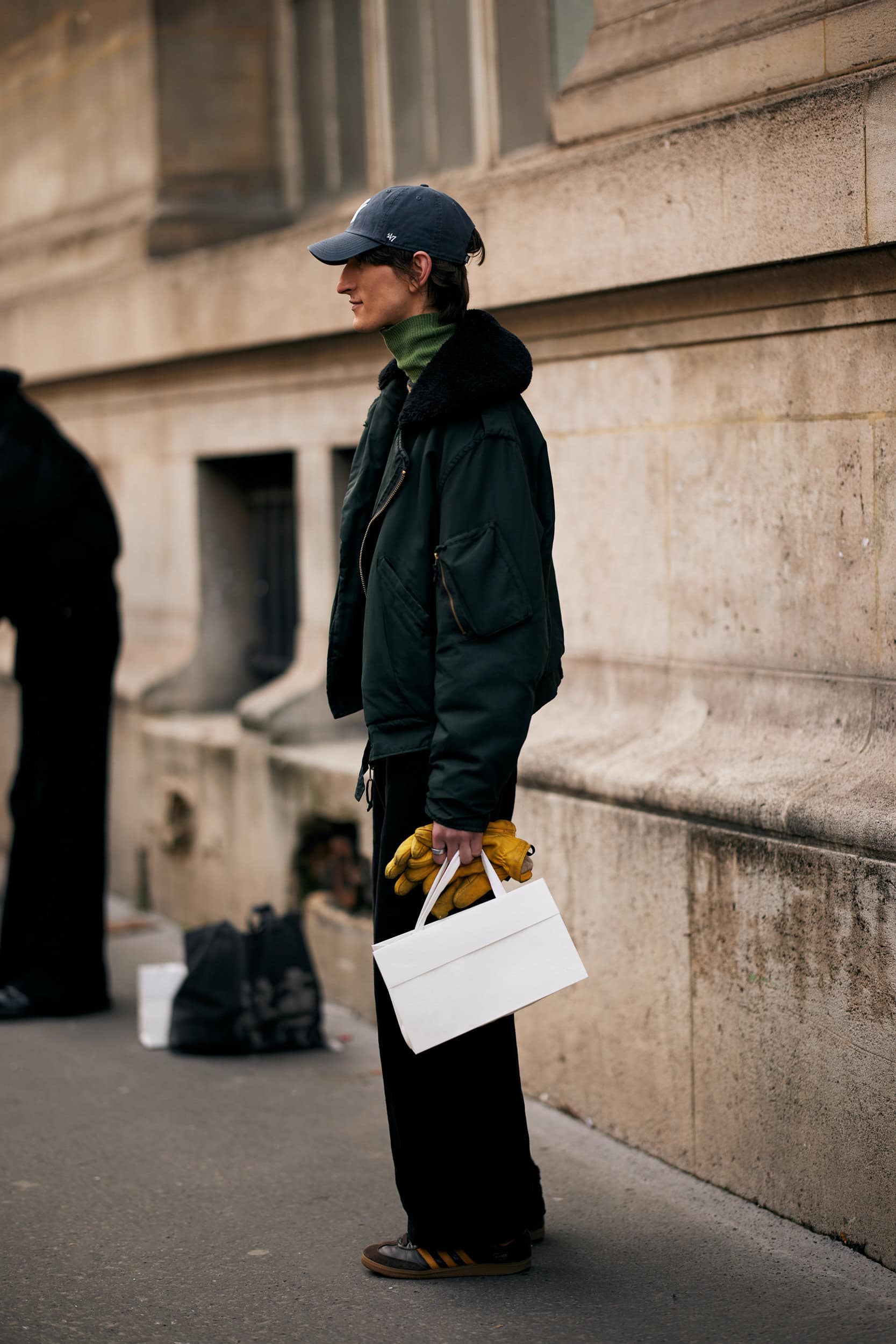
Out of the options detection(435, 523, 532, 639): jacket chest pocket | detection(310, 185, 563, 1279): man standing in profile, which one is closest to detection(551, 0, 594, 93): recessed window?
detection(310, 185, 563, 1279): man standing in profile

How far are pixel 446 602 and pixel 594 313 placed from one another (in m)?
1.73

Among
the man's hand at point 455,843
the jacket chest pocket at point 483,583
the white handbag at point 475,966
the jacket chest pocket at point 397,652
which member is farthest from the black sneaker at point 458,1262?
the jacket chest pocket at point 483,583

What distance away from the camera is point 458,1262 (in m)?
3.50

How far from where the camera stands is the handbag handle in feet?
10.5

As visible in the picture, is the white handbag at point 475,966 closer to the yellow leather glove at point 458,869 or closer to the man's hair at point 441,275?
the yellow leather glove at point 458,869

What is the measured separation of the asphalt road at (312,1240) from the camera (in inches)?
130

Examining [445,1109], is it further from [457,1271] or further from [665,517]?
[665,517]

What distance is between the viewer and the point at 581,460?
4.73 meters

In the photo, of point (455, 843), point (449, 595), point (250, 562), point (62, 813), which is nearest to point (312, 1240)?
point (455, 843)

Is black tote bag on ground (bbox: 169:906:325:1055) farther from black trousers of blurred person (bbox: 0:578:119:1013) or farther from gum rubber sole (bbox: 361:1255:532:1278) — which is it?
gum rubber sole (bbox: 361:1255:532:1278)

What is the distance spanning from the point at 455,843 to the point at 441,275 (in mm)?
1125

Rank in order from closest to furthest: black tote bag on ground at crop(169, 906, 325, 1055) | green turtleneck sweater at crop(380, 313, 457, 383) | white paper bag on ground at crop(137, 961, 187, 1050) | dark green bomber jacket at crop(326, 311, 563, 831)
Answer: dark green bomber jacket at crop(326, 311, 563, 831) → green turtleneck sweater at crop(380, 313, 457, 383) → black tote bag on ground at crop(169, 906, 325, 1055) → white paper bag on ground at crop(137, 961, 187, 1050)

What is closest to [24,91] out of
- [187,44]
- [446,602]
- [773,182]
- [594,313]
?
[187,44]

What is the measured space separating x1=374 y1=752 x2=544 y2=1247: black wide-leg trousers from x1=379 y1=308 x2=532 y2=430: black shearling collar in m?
0.71
